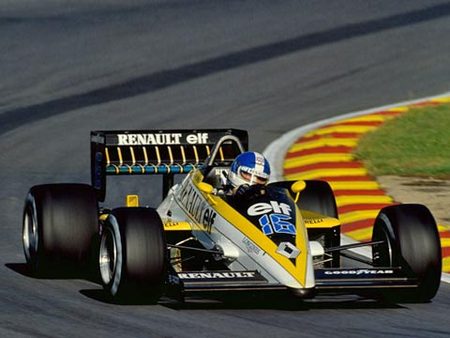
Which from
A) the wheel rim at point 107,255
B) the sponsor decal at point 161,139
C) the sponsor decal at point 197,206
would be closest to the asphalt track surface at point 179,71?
the wheel rim at point 107,255

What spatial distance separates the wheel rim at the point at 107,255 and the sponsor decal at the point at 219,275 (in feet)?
2.83

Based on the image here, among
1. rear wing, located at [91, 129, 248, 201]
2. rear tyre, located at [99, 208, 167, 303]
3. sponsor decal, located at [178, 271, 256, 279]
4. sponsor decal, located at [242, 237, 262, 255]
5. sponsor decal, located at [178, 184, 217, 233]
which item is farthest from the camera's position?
rear wing, located at [91, 129, 248, 201]

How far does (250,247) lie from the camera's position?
40.4ft

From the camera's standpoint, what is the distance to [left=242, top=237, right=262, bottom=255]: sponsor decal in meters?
12.2

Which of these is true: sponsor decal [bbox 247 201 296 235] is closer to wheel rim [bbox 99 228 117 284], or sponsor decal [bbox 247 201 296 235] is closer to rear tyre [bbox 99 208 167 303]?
rear tyre [bbox 99 208 167 303]

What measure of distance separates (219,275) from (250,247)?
1.31ft

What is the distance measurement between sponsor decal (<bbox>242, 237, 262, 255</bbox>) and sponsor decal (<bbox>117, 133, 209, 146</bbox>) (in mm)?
2933

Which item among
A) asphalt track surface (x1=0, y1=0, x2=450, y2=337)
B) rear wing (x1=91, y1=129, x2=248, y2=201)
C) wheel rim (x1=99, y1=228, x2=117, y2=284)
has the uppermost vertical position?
asphalt track surface (x1=0, y1=0, x2=450, y2=337)

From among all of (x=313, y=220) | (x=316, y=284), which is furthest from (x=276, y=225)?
(x=313, y=220)

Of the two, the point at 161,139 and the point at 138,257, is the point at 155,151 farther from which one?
the point at 138,257

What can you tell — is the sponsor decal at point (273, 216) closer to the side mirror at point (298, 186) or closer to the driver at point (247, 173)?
the driver at point (247, 173)

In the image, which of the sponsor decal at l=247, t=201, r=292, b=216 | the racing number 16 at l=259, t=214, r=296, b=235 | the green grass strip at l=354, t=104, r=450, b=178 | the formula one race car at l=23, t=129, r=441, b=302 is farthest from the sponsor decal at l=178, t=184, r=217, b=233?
the green grass strip at l=354, t=104, r=450, b=178

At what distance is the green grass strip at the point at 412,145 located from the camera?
19.2 meters

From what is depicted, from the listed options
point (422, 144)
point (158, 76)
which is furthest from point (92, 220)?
point (158, 76)
